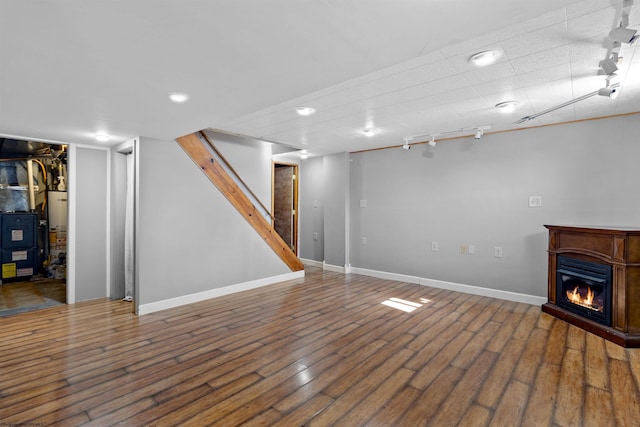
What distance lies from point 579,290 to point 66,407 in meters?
4.91

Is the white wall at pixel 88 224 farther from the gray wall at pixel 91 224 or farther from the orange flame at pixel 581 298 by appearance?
the orange flame at pixel 581 298

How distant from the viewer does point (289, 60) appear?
1.95 m

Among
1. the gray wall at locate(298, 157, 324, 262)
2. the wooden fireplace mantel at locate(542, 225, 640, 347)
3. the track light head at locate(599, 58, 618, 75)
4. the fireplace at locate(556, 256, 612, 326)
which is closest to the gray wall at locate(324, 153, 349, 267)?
the gray wall at locate(298, 157, 324, 262)

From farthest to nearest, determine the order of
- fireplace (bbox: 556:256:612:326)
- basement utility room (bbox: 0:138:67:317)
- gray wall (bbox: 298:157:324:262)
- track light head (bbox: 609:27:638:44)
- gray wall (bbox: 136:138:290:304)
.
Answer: gray wall (bbox: 298:157:324:262), basement utility room (bbox: 0:138:67:317), gray wall (bbox: 136:138:290:304), fireplace (bbox: 556:256:612:326), track light head (bbox: 609:27:638:44)

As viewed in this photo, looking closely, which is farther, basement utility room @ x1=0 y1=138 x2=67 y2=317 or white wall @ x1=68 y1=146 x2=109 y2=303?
basement utility room @ x1=0 y1=138 x2=67 y2=317

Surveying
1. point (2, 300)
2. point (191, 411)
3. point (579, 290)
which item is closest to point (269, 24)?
point (191, 411)

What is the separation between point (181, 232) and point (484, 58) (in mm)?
3934

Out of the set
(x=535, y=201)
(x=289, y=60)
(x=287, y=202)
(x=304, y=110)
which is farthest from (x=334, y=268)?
(x=289, y=60)

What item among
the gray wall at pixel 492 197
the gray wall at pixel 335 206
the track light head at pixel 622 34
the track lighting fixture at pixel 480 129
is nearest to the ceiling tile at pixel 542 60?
the track light head at pixel 622 34

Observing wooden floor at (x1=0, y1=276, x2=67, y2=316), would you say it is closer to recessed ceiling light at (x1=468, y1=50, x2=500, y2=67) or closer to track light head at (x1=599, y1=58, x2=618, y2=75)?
recessed ceiling light at (x1=468, y1=50, x2=500, y2=67)

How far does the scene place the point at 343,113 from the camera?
3590 millimetres

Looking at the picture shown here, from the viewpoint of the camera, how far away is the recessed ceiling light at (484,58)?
2.18m

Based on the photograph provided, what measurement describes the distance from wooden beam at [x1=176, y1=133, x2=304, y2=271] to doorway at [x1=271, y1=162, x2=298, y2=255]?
1607 mm

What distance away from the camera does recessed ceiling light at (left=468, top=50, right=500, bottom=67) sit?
2.18 metres
